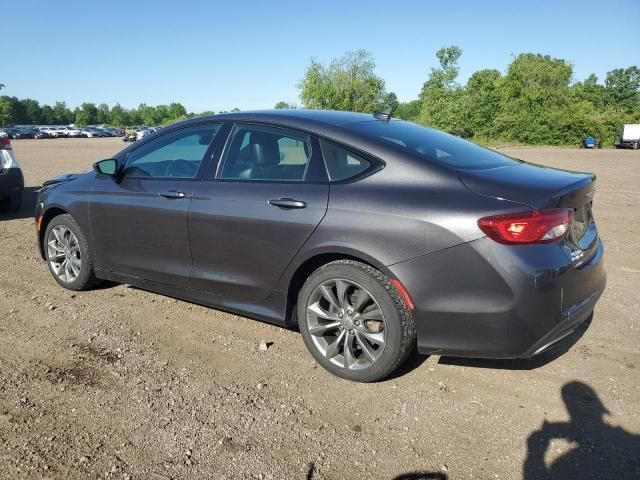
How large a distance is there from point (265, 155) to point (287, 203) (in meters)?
0.54

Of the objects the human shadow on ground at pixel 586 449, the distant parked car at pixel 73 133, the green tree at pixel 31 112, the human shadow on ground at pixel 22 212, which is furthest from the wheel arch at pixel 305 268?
the green tree at pixel 31 112

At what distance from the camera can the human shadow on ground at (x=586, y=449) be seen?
244 centimetres

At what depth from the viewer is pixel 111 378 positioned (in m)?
3.36

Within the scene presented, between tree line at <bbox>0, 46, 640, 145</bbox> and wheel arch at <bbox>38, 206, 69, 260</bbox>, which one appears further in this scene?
tree line at <bbox>0, 46, 640, 145</bbox>

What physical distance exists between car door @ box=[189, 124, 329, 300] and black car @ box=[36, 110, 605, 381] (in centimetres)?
1

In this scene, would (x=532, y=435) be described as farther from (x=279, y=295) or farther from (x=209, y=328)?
(x=209, y=328)

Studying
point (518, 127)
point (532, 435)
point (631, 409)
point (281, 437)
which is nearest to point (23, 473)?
point (281, 437)

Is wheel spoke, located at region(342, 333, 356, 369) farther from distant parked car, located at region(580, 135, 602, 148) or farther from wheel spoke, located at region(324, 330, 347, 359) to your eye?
distant parked car, located at region(580, 135, 602, 148)

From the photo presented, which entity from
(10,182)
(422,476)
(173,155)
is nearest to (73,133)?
(10,182)

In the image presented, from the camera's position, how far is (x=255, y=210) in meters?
3.54

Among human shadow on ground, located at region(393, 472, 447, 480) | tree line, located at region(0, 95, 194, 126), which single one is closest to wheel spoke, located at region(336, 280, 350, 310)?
human shadow on ground, located at region(393, 472, 447, 480)

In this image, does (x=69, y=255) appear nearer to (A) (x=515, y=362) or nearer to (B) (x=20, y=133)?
(A) (x=515, y=362)

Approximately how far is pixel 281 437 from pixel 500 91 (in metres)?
62.7

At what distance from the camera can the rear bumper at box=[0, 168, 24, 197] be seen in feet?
27.2
